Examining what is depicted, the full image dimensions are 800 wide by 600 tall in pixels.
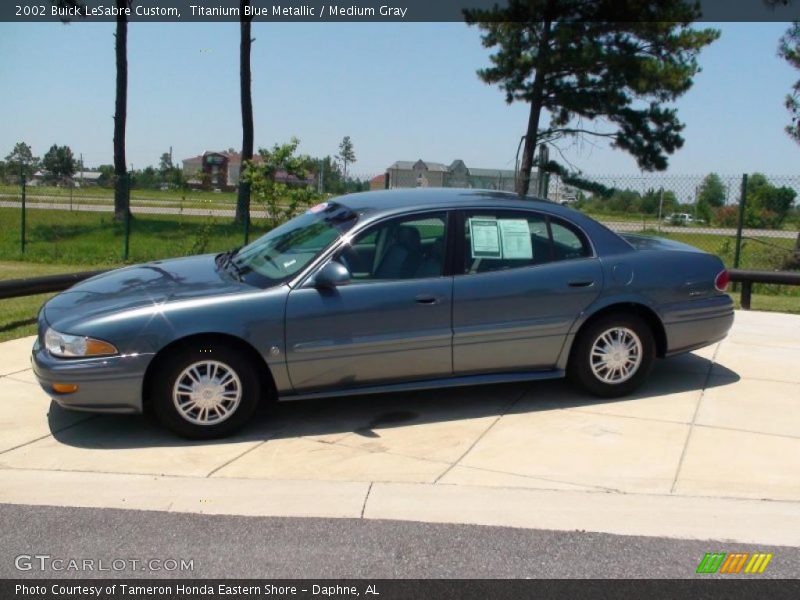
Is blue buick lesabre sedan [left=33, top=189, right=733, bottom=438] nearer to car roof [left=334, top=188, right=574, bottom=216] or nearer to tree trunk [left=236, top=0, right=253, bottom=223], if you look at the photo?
car roof [left=334, top=188, right=574, bottom=216]

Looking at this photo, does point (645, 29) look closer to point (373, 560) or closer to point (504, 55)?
point (504, 55)

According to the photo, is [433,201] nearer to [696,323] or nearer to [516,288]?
[516,288]

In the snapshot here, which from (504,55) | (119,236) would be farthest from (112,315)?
(504,55)

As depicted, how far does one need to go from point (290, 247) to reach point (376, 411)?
53.2 inches

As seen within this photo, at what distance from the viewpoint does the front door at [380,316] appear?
16.9ft

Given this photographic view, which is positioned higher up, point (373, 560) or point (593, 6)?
point (593, 6)

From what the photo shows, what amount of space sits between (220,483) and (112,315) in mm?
1285

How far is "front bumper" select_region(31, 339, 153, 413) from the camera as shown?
4.82 metres

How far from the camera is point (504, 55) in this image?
2052 cm

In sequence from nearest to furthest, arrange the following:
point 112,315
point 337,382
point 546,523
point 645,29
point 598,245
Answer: point 546,523 → point 112,315 → point 337,382 → point 598,245 → point 645,29

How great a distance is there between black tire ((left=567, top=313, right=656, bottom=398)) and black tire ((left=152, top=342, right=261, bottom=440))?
7.70ft

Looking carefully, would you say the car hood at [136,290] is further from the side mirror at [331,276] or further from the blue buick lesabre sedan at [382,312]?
the side mirror at [331,276]

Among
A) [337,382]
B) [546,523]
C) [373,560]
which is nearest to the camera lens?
A: [373,560]

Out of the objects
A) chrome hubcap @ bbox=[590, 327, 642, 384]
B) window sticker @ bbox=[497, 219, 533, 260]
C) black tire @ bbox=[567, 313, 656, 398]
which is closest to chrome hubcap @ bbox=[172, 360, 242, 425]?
window sticker @ bbox=[497, 219, 533, 260]
